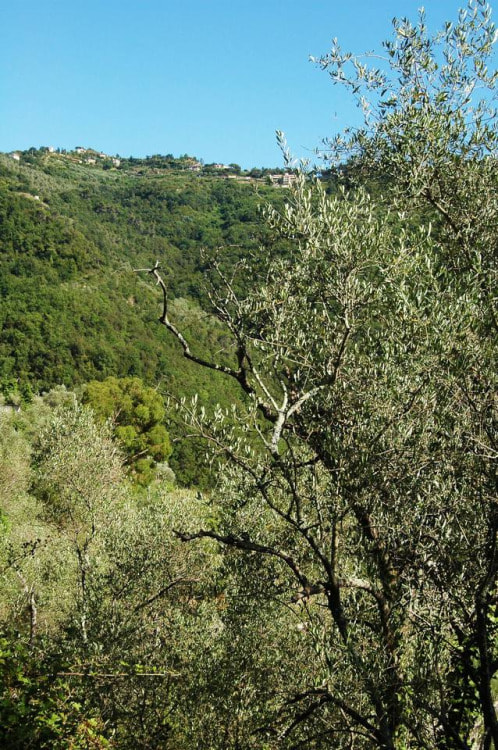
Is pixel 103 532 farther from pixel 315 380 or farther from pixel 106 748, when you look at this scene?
pixel 315 380

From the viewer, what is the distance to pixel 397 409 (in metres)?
4.82

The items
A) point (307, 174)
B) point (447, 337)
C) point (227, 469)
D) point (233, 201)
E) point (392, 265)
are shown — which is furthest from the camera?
point (233, 201)

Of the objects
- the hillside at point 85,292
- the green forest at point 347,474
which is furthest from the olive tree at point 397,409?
the hillside at point 85,292

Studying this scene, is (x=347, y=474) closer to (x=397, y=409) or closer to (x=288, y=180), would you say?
(x=397, y=409)

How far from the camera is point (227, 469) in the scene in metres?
8.53

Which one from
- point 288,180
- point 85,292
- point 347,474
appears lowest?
point 347,474

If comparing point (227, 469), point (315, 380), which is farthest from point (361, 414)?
point (227, 469)

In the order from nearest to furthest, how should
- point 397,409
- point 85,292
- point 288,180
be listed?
point 397,409 → point 288,180 → point 85,292

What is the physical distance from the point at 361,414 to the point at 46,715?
429 cm

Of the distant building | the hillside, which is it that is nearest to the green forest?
the distant building

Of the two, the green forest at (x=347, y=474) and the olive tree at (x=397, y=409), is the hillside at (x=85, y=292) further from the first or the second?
the olive tree at (x=397, y=409)

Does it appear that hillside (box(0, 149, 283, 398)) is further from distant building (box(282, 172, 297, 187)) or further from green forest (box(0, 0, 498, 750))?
distant building (box(282, 172, 297, 187))

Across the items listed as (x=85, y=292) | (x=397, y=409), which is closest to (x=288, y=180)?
(x=397, y=409)

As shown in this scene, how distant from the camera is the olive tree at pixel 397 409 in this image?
4.77 m
